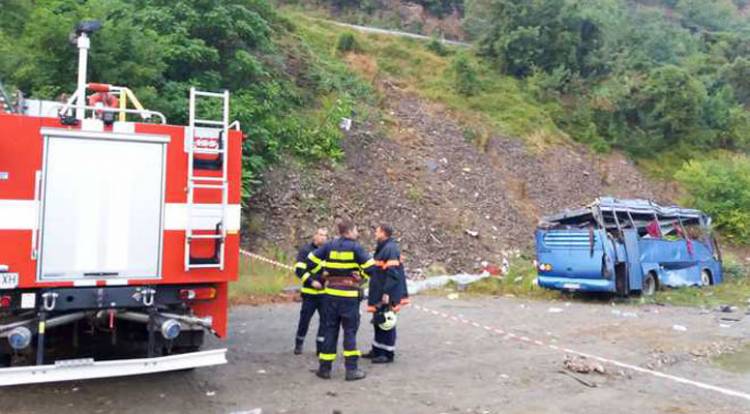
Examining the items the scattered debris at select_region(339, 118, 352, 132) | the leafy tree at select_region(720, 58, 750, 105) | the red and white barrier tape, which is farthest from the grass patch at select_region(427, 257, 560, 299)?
the leafy tree at select_region(720, 58, 750, 105)

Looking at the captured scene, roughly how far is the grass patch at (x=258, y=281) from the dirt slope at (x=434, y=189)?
57.4 inches

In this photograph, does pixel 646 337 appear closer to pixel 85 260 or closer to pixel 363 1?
pixel 85 260

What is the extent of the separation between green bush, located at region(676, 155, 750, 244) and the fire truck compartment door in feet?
73.8

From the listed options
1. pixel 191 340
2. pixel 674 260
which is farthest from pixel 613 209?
pixel 191 340

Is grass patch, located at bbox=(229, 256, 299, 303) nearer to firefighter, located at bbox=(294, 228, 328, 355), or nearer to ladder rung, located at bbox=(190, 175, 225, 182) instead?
firefighter, located at bbox=(294, 228, 328, 355)

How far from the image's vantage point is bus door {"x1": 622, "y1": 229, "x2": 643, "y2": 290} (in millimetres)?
14375

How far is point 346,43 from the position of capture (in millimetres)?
26891

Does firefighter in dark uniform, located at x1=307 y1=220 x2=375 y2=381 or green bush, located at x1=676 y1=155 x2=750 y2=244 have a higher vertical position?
green bush, located at x1=676 y1=155 x2=750 y2=244

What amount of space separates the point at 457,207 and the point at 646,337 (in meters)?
9.88

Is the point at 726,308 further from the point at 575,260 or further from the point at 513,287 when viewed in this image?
the point at 513,287

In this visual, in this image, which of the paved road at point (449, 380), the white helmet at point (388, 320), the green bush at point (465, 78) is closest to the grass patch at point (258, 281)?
the paved road at point (449, 380)

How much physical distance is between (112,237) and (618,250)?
11.1 meters

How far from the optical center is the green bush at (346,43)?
2684 centimetres

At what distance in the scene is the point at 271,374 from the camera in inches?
287
